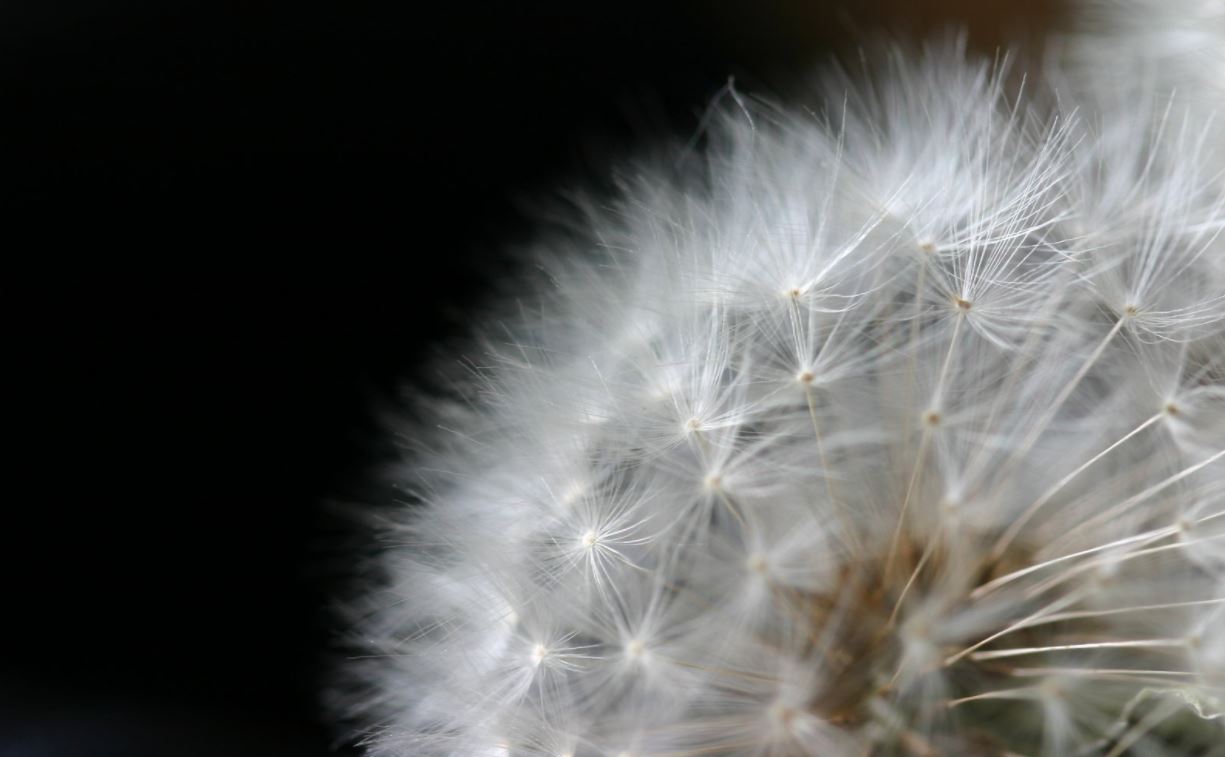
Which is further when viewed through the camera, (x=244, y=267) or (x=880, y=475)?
(x=244, y=267)

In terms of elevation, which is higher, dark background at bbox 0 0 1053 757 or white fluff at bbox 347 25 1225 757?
dark background at bbox 0 0 1053 757

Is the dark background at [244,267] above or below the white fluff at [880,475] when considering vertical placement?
above

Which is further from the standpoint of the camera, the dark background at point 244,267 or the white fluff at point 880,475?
the dark background at point 244,267

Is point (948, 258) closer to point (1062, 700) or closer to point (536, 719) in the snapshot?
point (1062, 700)

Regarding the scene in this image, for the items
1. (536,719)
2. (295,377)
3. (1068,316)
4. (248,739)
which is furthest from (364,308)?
(1068,316)
